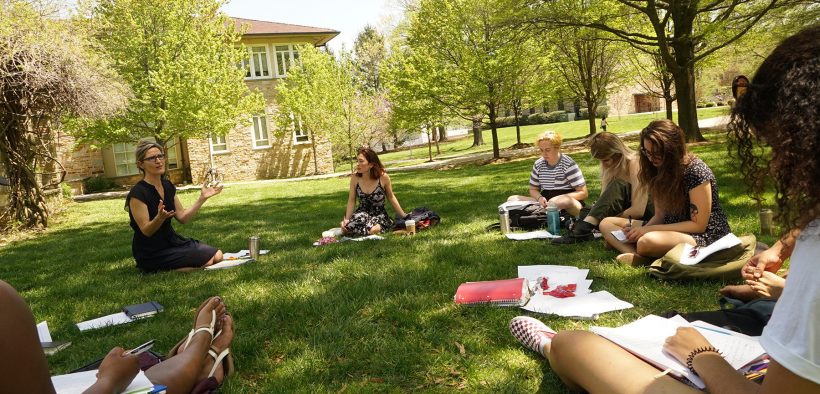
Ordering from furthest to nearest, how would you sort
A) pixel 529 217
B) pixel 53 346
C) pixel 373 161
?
pixel 373 161 < pixel 529 217 < pixel 53 346

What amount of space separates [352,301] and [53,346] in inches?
77.3

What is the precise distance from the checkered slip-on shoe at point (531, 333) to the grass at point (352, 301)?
0.20 feet

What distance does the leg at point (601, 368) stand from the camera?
204cm

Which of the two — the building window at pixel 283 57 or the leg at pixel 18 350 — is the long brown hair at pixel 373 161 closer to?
the leg at pixel 18 350

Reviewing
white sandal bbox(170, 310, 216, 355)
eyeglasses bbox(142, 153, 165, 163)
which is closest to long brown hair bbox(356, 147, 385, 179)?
eyeglasses bbox(142, 153, 165, 163)

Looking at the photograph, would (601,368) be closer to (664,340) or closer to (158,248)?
(664,340)

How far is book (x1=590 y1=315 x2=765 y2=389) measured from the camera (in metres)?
2.17

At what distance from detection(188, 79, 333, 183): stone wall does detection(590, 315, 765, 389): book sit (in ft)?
74.4

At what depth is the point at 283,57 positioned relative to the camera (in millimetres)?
24859

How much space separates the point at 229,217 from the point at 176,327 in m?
7.04

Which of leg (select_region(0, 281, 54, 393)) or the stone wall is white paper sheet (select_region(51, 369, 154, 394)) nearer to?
leg (select_region(0, 281, 54, 393))

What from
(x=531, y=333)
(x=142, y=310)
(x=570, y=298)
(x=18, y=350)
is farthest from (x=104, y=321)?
(x=570, y=298)

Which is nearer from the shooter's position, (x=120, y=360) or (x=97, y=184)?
(x=120, y=360)

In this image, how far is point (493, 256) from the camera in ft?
17.4
